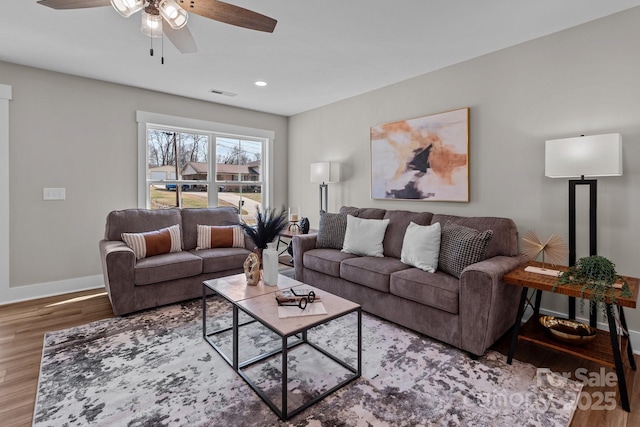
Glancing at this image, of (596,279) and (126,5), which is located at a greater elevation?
(126,5)

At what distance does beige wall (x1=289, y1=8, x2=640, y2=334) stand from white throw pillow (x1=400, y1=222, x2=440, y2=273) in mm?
685

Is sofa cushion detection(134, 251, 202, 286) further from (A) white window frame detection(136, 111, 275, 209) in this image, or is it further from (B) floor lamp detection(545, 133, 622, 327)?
(B) floor lamp detection(545, 133, 622, 327)

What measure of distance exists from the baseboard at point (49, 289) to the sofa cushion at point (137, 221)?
763mm

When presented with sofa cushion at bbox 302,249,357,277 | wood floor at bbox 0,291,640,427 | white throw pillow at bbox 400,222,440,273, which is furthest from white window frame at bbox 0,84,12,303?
white throw pillow at bbox 400,222,440,273

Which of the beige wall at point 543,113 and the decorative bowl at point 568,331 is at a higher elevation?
the beige wall at point 543,113

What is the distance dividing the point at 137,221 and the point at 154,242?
0.42 meters

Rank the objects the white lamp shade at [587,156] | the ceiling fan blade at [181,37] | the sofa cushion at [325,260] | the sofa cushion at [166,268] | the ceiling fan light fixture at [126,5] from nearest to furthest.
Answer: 1. the ceiling fan light fixture at [126,5]
2. the ceiling fan blade at [181,37]
3. the white lamp shade at [587,156]
4. the sofa cushion at [166,268]
5. the sofa cushion at [325,260]

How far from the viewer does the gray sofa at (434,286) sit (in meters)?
2.22

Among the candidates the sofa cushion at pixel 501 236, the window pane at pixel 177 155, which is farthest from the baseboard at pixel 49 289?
the sofa cushion at pixel 501 236

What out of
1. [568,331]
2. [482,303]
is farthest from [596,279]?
[482,303]

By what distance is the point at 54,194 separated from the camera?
3590 millimetres

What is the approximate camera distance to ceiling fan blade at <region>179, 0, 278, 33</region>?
171 cm

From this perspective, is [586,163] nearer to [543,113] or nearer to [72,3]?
[543,113]

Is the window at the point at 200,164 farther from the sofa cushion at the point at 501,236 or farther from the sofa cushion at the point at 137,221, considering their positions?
the sofa cushion at the point at 501,236
